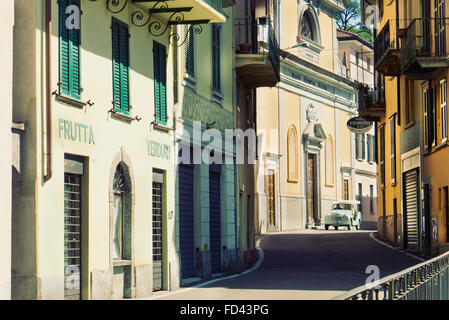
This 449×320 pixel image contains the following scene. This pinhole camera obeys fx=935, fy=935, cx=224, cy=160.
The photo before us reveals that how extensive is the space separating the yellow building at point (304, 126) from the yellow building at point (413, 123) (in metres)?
7.42

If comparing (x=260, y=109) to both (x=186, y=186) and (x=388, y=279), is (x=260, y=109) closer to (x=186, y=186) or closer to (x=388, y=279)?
(x=186, y=186)

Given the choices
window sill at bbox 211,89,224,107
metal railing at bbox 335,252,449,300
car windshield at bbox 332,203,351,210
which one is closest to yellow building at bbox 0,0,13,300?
metal railing at bbox 335,252,449,300

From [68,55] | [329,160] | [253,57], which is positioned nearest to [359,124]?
[253,57]

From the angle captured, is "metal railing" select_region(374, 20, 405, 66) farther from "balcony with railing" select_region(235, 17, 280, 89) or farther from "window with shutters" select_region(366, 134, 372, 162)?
"window with shutters" select_region(366, 134, 372, 162)

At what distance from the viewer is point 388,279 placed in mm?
8500

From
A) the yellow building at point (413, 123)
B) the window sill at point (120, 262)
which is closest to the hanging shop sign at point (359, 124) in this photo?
the yellow building at point (413, 123)

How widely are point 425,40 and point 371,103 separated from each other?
1163cm

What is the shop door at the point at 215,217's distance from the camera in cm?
2558

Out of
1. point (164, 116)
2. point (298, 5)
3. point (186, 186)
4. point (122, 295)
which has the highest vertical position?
point (298, 5)

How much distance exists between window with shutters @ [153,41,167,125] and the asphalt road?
393cm
